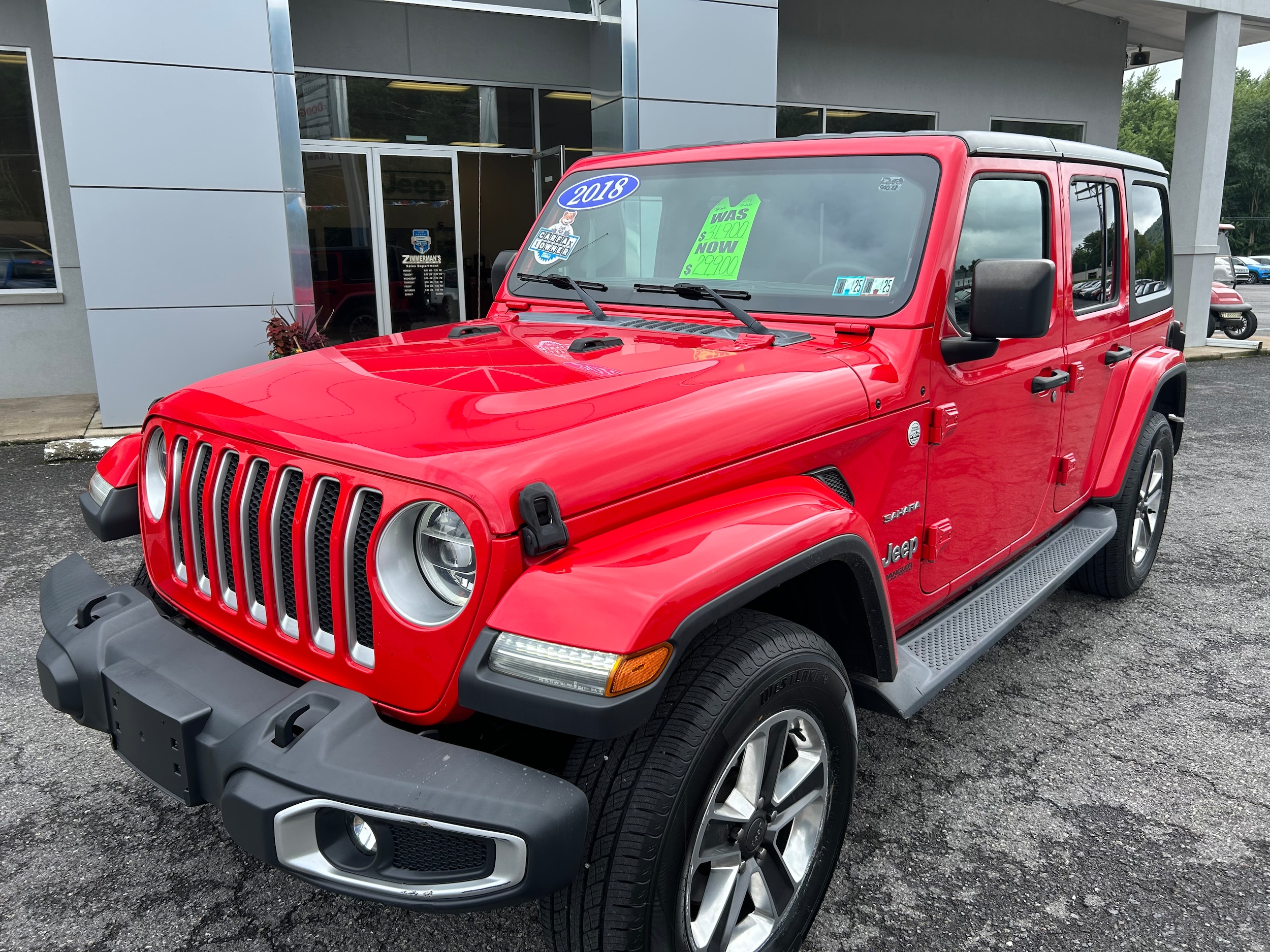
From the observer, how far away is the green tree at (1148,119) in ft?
218

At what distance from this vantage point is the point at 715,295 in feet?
9.59

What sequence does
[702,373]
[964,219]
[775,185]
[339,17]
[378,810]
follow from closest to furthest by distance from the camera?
[378,810], [702,373], [964,219], [775,185], [339,17]

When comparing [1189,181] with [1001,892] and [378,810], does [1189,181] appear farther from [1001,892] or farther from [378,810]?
[378,810]

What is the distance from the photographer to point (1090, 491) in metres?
3.97

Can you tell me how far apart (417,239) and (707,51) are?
359 centimetres

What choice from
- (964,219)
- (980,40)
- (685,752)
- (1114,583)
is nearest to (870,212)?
(964,219)

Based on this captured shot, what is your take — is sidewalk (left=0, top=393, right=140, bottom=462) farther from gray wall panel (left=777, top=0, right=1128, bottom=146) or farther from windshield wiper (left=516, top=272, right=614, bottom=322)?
gray wall panel (left=777, top=0, right=1128, bottom=146)

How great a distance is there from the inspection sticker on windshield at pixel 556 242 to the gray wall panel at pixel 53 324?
24.9ft

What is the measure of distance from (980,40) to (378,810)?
14.2 m

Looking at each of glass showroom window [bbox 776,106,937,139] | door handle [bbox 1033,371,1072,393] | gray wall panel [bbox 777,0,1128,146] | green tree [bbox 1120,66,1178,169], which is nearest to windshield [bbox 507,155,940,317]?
door handle [bbox 1033,371,1072,393]

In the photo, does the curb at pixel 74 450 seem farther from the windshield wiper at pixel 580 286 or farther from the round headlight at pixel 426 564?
the round headlight at pixel 426 564

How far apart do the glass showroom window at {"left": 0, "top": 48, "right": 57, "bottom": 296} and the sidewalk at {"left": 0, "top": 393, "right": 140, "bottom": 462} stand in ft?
4.06

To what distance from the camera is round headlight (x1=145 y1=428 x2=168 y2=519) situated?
2.51 meters

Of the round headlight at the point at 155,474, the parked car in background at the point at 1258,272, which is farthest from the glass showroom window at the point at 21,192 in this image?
the parked car in background at the point at 1258,272
